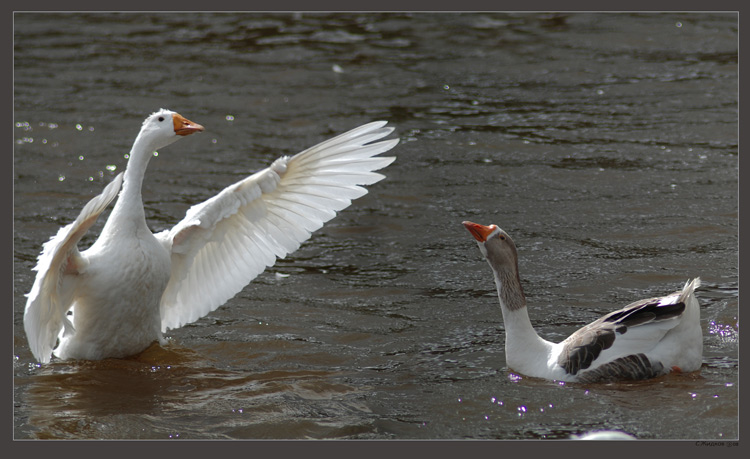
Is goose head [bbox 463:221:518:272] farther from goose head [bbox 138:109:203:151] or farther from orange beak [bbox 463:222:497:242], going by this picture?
goose head [bbox 138:109:203:151]

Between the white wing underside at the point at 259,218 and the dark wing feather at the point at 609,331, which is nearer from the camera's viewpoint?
the dark wing feather at the point at 609,331

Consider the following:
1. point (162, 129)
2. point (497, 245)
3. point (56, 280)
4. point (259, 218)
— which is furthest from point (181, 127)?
point (497, 245)

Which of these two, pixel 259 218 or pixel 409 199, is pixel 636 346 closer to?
pixel 259 218

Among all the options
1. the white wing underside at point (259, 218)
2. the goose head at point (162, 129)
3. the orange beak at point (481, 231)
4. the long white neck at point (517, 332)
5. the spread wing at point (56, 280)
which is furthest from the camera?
the white wing underside at point (259, 218)

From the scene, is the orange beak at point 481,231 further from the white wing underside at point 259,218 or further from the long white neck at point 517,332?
the white wing underside at point 259,218

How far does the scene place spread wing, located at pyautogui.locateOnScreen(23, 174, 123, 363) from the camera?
6445 millimetres

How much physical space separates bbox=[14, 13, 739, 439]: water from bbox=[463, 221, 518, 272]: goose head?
91cm

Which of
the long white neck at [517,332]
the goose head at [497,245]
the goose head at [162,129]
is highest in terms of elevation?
the goose head at [162,129]

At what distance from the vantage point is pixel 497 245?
7340 mm

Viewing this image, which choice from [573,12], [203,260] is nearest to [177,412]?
[203,260]

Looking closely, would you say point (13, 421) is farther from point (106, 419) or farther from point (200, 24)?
point (200, 24)

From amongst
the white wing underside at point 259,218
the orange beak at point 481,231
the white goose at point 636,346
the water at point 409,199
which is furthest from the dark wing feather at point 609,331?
the white wing underside at point 259,218

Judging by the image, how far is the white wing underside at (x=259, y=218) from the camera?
776 centimetres

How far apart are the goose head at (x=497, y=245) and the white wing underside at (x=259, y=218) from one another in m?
0.98
